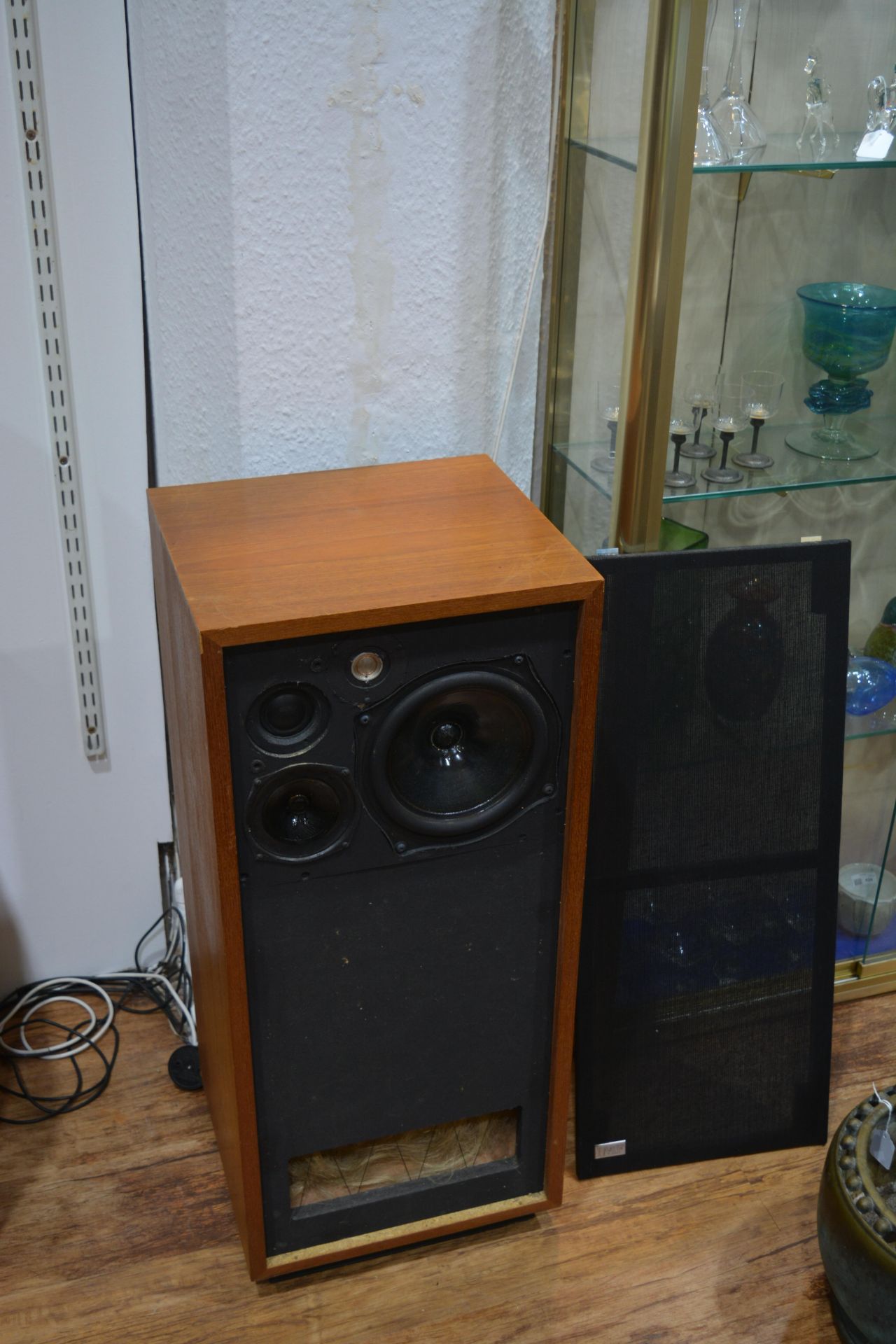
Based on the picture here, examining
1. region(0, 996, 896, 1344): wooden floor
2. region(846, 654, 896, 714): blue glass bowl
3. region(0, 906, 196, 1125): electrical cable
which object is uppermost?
region(846, 654, 896, 714): blue glass bowl

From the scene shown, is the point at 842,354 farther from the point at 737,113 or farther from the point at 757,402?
the point at 737,113

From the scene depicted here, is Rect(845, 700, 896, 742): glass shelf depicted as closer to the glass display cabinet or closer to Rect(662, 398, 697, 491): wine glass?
the glass display cabinet

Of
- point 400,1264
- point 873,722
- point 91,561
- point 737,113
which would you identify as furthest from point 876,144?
point 400,1264

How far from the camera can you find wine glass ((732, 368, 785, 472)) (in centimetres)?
171

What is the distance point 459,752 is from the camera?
4.44ft

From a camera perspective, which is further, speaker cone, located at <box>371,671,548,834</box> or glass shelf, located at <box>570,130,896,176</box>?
glass shelf, located at <box>570,130,896,176</box>

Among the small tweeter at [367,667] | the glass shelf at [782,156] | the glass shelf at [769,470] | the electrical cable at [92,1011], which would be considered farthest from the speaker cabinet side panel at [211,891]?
the glass shelf at [782,156]

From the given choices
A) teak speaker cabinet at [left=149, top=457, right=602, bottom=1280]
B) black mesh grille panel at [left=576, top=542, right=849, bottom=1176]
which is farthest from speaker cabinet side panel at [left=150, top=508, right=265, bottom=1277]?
black mesh grille panel at [left=576, top=542, right=849, bottom=1176]

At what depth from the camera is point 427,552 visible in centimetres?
134

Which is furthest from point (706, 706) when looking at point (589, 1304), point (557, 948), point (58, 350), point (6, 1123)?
point (6, 1123)

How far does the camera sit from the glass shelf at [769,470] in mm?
1656

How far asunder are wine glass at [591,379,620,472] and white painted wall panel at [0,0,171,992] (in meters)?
0.59

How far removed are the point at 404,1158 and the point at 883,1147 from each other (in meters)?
0.58

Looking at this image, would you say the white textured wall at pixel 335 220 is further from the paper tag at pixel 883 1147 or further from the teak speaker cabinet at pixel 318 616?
the paper tag at pixel 883 1147
